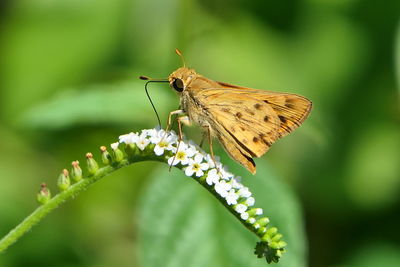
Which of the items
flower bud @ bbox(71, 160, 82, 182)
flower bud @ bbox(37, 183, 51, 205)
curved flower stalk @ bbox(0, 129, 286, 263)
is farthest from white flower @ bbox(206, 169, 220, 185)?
flower bud @ bbox(37, 183, 51, 205)

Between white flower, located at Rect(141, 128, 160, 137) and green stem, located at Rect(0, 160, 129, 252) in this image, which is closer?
green stem, located at Rect(0, 160, 129, 252)

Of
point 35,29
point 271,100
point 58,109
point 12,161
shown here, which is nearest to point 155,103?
point 58,109

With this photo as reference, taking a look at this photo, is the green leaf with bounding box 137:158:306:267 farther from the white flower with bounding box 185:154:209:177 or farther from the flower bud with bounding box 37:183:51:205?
the flower bud with bounding box 37:183:51:205

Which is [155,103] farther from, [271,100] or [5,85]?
[5,85]

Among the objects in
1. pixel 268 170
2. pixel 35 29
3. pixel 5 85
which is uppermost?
pixel 35 29

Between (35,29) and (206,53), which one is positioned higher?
(35,29)

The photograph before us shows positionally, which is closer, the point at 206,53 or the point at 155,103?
the point at 155,103

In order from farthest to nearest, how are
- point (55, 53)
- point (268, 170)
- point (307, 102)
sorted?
point (55, 53) < point (268, 170) < point (307, 102)

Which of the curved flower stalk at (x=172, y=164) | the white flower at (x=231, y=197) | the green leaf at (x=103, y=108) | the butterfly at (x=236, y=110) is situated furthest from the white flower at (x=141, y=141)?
the green leaf at (x=103, y=108)
